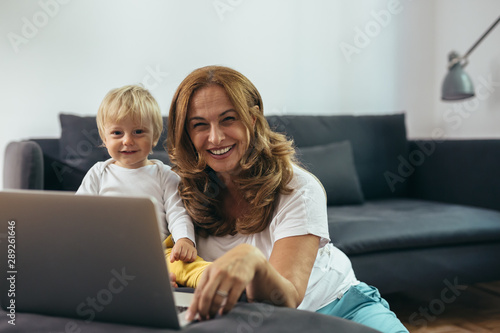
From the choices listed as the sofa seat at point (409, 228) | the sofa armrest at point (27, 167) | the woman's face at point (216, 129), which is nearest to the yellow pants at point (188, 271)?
the woman's face at point (216, 129)

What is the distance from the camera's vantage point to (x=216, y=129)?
3.54 ft

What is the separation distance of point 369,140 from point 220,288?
2115 millimetres

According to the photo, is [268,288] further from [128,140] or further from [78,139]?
[78,139]

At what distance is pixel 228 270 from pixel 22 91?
6.49ft

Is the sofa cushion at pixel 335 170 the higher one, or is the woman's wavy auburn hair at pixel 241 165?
the woman's wavy auburn hair at pixel 241 165

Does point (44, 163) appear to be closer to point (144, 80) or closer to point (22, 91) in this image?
point (22, 91)

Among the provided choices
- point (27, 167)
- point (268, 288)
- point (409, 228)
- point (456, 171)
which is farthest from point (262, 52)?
point (268, 288)

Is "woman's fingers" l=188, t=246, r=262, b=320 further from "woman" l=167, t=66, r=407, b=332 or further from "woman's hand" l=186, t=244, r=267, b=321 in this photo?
"woman" l=167, t=66, r=407, b=332

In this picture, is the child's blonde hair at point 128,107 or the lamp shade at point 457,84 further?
the lamp shade at point 457,84

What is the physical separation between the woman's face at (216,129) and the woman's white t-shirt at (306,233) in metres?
0.15

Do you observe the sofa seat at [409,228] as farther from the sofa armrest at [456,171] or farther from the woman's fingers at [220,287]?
the woman's fingers at [220,287]

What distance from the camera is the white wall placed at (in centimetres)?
228

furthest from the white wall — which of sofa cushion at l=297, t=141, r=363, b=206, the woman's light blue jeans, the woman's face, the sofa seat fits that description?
the woman's light blue jeans

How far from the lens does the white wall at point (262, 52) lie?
228cm
